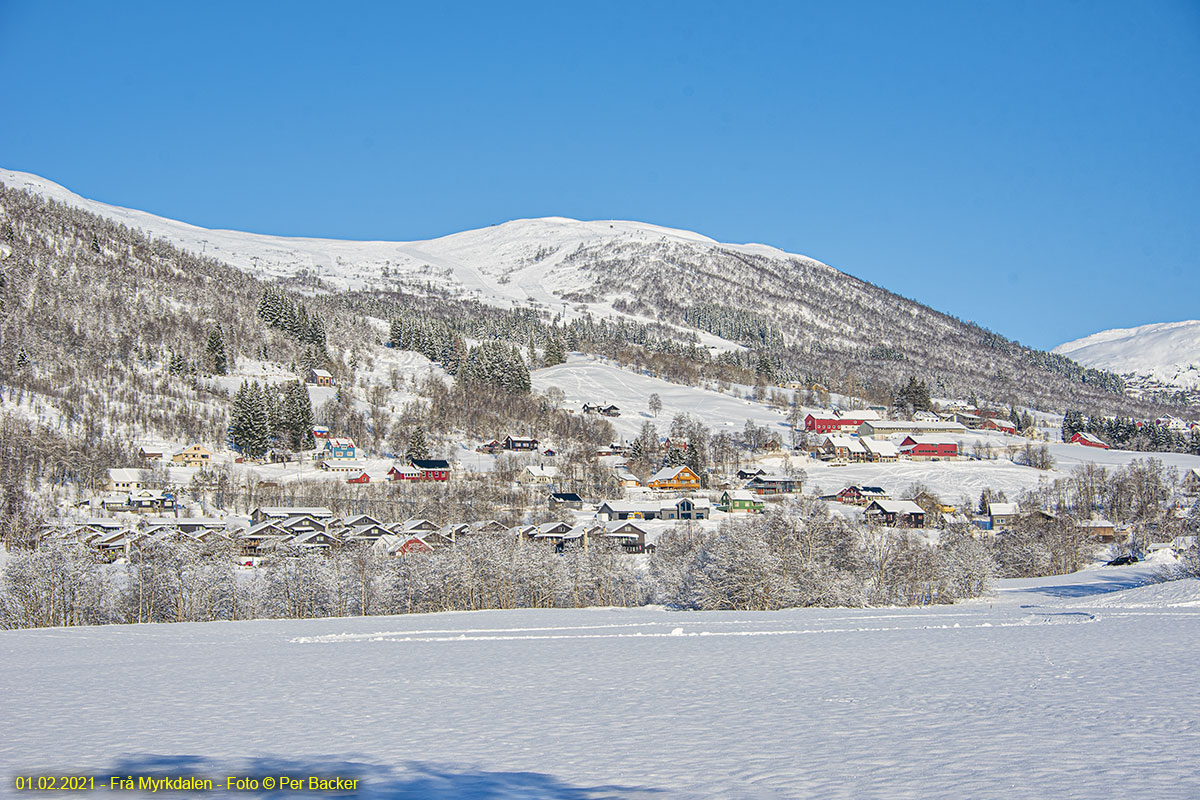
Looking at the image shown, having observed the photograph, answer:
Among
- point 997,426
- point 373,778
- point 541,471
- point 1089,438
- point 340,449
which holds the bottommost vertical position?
point 373,778

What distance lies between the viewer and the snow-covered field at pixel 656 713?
32.7 ft

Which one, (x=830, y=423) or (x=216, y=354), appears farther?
(x=830, y=423)

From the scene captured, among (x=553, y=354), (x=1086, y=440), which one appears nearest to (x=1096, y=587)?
(x=1086, y=440)

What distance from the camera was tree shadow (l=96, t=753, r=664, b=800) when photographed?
9.58 meters

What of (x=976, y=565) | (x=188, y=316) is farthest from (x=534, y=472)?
(x=188, y=316)

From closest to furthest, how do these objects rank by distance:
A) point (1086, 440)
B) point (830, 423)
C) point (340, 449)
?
point (340, 449) < point (1086, 440) < point (830, 423)

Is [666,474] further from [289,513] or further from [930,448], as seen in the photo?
[930,448]

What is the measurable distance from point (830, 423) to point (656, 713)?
5609 inches

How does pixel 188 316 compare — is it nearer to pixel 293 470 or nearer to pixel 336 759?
pixel 293 470

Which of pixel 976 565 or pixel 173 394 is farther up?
pixel 173 394

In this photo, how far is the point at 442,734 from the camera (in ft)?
43.2

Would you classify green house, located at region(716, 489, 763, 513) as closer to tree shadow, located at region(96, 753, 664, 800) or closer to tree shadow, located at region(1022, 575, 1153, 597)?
tree shadow, located at region(1022, 575, 1153, 597)

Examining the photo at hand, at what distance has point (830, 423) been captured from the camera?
5940 inches

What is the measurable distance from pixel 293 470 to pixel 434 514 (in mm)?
27724
